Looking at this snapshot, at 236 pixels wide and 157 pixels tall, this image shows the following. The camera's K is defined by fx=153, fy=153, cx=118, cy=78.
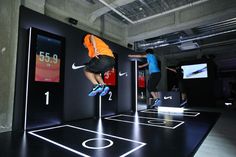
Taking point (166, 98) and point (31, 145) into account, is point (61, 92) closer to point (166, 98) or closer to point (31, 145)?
point (31, 145)

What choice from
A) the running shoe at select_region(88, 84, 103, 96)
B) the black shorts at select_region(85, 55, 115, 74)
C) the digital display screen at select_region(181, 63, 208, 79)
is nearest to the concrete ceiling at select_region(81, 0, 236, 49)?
the black shorts at select_region(85, 55, 115, 74)

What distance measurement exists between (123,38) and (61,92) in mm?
4312

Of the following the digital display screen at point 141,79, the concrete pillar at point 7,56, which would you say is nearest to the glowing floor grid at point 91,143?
the concrete pillar at point 7,56

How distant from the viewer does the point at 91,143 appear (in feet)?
8.18

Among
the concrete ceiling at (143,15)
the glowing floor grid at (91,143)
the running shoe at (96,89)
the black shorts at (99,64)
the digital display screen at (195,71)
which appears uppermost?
the concrete ceiling at (143,15)

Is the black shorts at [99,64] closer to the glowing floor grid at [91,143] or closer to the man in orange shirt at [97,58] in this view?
the man in orange shirt at [97,58]

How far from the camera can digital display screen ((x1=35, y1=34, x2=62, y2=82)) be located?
11.8 ft

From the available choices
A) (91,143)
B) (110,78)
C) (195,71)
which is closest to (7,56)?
(91,143)

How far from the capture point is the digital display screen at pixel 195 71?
10.0 meters

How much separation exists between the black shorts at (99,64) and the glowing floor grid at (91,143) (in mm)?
1281

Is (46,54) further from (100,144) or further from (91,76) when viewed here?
(100,144)

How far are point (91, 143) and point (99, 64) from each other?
4.61 ft

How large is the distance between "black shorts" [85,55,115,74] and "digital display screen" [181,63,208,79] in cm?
898

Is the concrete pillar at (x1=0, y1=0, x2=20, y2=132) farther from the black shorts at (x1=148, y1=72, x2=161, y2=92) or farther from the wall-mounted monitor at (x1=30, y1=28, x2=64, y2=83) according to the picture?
the black shorts at (x1=148, y1=72, x2=161, y2=92)
